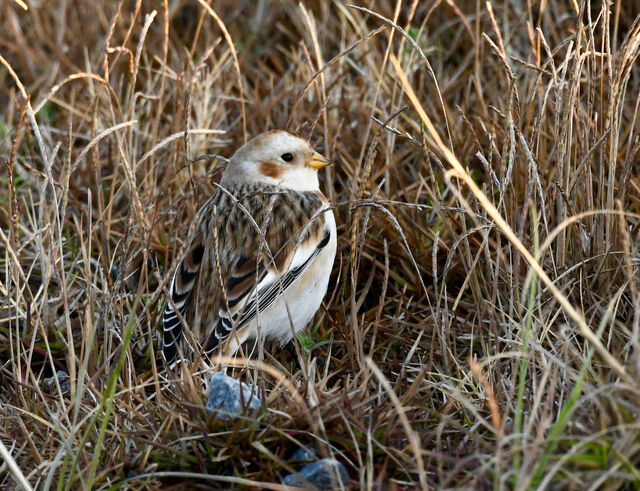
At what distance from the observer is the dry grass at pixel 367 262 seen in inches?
79.6

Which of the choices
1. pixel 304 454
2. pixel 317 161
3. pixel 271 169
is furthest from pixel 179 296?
pixel 304 454

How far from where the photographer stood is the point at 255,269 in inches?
113

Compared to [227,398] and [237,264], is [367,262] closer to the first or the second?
[237,264]

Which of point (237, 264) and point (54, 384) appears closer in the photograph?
point (54, 384)

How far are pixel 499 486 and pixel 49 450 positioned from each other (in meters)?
1.11

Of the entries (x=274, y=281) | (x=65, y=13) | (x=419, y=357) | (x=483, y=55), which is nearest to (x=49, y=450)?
(x=274, y=281)

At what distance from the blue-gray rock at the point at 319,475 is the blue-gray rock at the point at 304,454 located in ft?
0.07

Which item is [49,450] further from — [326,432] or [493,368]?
[493,368]

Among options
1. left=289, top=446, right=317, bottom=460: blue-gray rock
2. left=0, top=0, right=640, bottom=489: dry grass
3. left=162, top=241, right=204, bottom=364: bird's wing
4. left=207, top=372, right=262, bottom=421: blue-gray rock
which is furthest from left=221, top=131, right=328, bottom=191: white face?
left=289, top=446, right=317, bottom=460: blue-gray rock

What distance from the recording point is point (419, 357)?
272 cm

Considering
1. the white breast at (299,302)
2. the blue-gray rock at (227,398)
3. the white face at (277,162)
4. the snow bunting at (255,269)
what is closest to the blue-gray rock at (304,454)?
the blue-gray rock at (227,398)

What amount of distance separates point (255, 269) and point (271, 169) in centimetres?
48

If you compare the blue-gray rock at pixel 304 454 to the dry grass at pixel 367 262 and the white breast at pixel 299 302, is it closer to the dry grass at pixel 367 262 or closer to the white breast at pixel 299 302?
the dry grass at pixel 367 262

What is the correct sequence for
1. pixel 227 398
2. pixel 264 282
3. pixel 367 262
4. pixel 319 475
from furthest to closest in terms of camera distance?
pixel 367 262
pixel 264 282
pixel 227 398
pixel 319 475
